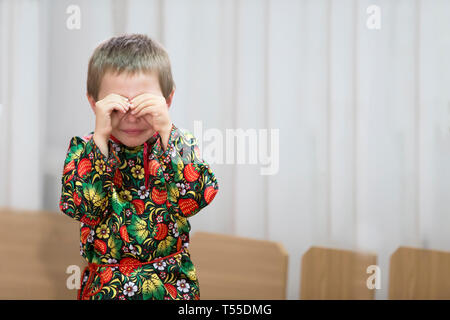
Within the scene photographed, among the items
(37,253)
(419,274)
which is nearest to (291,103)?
(419,274)

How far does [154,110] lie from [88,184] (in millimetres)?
168

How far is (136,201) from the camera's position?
849 mm

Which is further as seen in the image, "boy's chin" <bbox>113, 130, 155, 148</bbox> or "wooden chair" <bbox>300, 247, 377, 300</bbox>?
"wooden chair" <bbox>300, 247, 377, 300</bbox>

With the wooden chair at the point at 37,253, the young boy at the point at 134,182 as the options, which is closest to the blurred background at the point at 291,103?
the wooden chair at the point at 37,253

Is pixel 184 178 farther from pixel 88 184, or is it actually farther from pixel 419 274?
pixel 419 274

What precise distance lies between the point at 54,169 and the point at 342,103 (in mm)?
938

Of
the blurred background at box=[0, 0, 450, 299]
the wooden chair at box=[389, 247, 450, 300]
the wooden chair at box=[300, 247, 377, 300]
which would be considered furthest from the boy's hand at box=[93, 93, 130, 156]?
the wooden chair at box=[389, 247, 450, 300]

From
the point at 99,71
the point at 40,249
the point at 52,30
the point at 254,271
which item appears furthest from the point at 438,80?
the point at 40,249

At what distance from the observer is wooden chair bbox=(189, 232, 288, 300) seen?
137cm

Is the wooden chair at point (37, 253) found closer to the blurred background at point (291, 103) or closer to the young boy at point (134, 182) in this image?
the blurred background at point (291, 103)

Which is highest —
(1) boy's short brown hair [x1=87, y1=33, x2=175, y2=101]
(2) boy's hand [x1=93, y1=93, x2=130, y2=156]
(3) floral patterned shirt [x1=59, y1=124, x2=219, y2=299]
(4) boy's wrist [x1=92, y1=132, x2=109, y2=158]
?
(1) boy's short brown hair [x1=87, y1=33, x2=175, y2=101]

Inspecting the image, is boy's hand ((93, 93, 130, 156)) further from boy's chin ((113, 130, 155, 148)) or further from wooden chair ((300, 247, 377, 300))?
wooden chair ((300, 247, 377, 300))

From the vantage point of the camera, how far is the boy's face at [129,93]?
800 mm
